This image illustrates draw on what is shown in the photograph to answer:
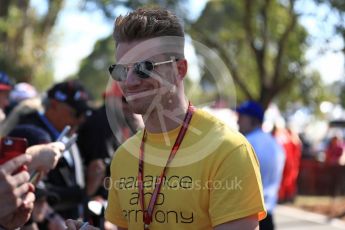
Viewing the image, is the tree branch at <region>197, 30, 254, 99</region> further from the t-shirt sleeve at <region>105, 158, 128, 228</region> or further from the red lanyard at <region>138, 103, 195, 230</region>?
the red lanyard at <region>138, 103, 195, 230</region>

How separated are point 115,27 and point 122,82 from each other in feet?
0.82

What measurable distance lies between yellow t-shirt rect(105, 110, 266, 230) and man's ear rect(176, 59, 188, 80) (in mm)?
185

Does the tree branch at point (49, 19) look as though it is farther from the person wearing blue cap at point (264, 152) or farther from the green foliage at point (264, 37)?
the person wearing blue cap at point (264, 152)

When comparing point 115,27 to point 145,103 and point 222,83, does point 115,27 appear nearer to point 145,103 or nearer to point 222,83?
point 145,103

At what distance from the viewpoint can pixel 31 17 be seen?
23438 millimetres

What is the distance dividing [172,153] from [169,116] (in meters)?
0.17

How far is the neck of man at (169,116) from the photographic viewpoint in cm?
288

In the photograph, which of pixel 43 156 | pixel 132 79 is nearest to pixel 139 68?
pixel 132 79

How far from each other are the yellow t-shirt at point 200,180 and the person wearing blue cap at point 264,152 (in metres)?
3.91

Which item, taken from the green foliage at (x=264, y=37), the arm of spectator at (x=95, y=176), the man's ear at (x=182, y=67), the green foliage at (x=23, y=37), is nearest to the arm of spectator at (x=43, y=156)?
the man's ear at (x=182, y=67)

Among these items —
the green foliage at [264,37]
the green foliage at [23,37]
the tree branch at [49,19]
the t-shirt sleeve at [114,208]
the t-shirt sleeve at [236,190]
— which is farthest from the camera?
the tree branch at [49,19]

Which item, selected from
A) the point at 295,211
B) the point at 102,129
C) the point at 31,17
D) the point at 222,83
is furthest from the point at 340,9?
the point at 31,17

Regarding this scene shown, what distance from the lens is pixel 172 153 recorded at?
2.84m

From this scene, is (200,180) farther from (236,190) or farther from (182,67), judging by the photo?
(182,67)
